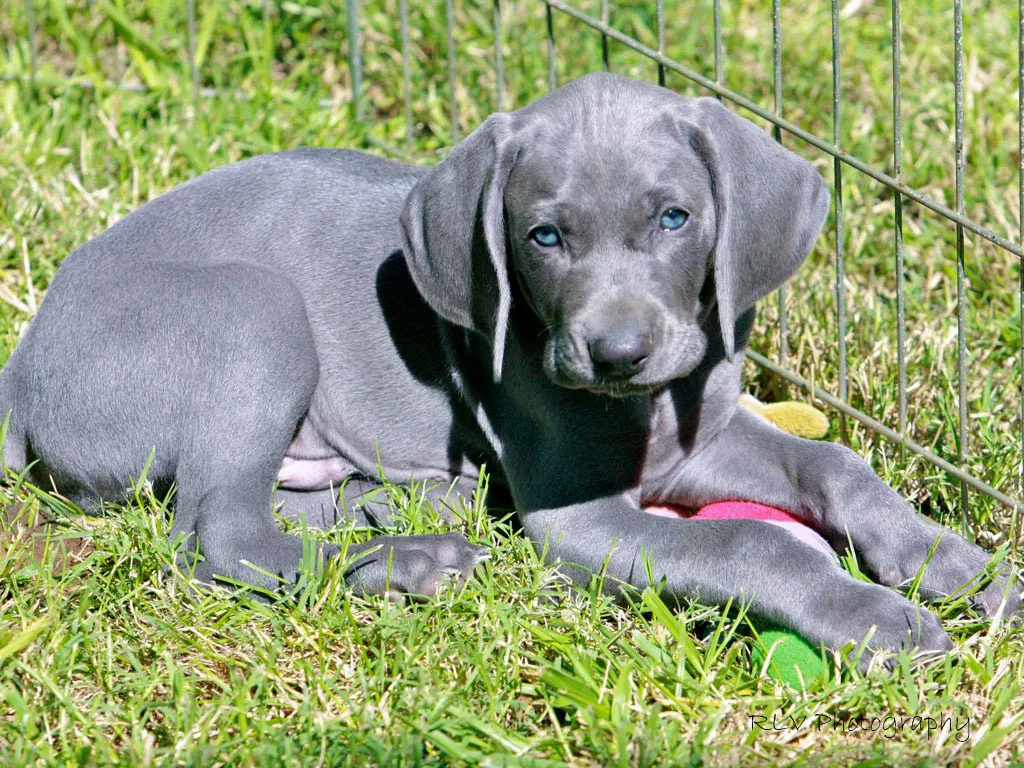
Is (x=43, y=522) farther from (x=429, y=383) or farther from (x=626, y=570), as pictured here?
(x=626, y=570)

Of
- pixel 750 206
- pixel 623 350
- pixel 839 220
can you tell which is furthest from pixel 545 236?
pixel 839 220

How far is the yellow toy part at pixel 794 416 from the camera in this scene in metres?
4.68

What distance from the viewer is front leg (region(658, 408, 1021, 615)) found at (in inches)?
154

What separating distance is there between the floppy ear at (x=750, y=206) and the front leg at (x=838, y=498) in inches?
20.9

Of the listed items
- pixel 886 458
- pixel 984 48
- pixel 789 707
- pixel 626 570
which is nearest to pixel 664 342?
pixel 626 570

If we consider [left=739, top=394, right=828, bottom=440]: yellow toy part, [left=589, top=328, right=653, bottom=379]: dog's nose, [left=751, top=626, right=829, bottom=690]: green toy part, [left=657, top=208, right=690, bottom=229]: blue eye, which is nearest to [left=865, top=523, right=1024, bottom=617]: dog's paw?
[left=751, top=626, right=829, bottom=690]: green toy part

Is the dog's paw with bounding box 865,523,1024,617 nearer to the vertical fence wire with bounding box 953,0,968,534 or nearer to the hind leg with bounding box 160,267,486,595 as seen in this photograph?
the vertical fence wire with bounding box 953,0,968,534

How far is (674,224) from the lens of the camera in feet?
12.5

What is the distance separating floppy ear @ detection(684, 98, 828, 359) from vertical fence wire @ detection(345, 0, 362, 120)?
293 cm

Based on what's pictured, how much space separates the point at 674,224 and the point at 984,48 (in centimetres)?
370

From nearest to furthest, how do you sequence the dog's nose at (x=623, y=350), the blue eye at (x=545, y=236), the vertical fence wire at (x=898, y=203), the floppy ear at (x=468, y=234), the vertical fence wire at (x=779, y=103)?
the dog's nose at (x=623, y=350)
the blue eye at (x=545, y=236)
the floppy ear at (x=468, y=234)
the vertical fence wire at (x=898, y=203)
the vertical fence wire at (x=779, y=103)

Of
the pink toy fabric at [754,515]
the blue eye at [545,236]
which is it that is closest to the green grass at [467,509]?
the pink toy fabric at [754,515]

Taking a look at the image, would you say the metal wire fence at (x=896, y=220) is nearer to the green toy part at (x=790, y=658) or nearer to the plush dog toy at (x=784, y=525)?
the plush dog toy at (x=784, y=525)

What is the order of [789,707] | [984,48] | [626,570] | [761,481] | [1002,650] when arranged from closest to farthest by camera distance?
[789,707] → [1002,650] → [626,570] → [761,481] → [984,48]
